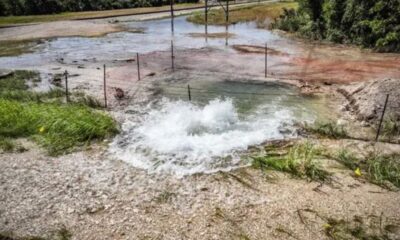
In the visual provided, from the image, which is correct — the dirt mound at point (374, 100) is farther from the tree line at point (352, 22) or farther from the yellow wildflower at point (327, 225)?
the tree line at point (352, 22)

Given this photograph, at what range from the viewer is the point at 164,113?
15.6 metres

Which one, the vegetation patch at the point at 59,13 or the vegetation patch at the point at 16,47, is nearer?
the vegetation patch at the point at 16,47

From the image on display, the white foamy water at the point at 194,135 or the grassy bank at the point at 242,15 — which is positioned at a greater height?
the grassy bank at the point at 242,15

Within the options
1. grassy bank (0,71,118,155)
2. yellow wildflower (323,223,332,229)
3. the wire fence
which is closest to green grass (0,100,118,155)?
grassy bank (0,71,118,155)

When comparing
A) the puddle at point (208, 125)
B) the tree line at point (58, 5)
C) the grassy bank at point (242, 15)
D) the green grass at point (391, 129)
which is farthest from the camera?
the tree line at point (58, 5)

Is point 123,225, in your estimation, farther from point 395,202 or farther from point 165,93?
point 165,93

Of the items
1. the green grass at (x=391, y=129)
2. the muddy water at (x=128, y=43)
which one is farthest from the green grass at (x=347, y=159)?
the muddy water at (x=128, y=43)

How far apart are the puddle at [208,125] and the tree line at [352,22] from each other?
1175 cm

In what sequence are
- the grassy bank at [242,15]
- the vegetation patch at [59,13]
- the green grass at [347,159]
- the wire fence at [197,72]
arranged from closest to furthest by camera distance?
the green grass at [347,159]
the wire fence at [197,72]
the vegetation patch at [59,13]
the grassy bank at [242,15]

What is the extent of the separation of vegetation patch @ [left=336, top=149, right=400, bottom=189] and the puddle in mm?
2336

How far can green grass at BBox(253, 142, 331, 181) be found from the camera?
10805mm

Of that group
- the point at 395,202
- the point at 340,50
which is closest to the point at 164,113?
the point at 395,202

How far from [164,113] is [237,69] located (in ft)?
27.4

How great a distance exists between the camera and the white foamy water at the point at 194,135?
11742 millimetres
